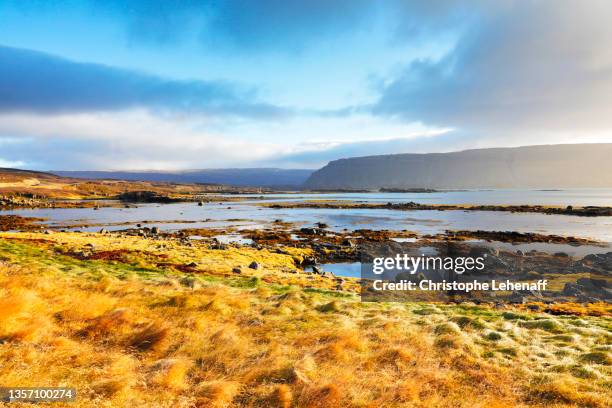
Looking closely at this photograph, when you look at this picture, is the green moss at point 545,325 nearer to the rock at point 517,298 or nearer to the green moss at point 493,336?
the green moss at point 493,336

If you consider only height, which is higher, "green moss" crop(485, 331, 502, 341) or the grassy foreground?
the grassy foreground

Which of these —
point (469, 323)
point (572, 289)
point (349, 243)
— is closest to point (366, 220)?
point (349, 243)

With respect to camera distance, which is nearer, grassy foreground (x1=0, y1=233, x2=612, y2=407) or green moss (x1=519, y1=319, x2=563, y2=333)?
grassy foreground (x1=0, y1=233, x2=612, y2=407)

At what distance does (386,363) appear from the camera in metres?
7.16

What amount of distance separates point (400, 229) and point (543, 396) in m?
45.8

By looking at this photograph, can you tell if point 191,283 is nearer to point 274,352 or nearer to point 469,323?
point 274,352

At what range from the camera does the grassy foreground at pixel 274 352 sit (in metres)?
5.58

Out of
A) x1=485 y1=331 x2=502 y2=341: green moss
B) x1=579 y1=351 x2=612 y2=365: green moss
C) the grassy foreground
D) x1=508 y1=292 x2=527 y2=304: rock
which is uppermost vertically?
the grassy foreground

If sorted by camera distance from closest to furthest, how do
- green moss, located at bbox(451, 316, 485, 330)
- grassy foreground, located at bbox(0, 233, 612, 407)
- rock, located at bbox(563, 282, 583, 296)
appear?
1. grassy foreground, located at bbox(0, 233, 612, 407)
2. green moss, located at bbox(451, 316, 485, 330)
3. rock, located at bbox(563, 282, 583, 296)

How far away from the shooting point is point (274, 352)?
731 cm

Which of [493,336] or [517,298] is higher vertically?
[493,336]

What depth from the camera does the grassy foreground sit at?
558 centimetres

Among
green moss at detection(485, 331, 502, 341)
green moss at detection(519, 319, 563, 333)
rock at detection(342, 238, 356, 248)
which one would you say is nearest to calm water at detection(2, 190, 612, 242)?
rock at detection(342, 238, 356, 248)

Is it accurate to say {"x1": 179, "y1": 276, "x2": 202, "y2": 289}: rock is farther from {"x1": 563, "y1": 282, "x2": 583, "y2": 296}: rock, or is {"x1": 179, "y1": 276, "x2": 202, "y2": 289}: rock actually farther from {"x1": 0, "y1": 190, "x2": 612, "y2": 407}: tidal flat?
{"x1": 563, "y1": 282, "x2": 583, "y2": 296}: rock
